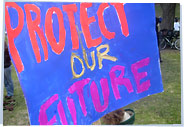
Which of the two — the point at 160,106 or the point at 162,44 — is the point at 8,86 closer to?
the point at 160,106

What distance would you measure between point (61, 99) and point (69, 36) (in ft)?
1.65

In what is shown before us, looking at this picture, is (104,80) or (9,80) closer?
(104,80)

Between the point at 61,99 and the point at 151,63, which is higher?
the point at 151,63

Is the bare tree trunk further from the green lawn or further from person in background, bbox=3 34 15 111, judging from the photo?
person in background, bbox=3 34 15 111

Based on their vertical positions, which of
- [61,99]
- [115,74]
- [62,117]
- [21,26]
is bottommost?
[62,117]

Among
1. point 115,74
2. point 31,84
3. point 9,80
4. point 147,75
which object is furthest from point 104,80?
point 9,80

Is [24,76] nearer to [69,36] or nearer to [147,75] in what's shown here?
[69,36]

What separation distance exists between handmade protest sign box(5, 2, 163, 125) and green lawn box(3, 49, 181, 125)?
13.4 inches

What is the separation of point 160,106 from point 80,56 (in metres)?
1.00

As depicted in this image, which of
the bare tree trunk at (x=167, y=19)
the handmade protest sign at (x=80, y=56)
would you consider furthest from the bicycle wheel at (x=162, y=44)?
the handmade protest sign at (x=80, y=56)

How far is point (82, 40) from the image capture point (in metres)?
2.21

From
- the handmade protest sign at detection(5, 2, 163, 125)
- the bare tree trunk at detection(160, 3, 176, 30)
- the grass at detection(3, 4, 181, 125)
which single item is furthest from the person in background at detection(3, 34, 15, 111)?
the bare tree trunk at detection(160, 3, 176, 30)

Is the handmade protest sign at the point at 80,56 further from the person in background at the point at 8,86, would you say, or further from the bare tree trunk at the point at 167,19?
the bare tree trunk at the point at 167,19

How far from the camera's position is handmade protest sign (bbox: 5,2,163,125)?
2.14m
